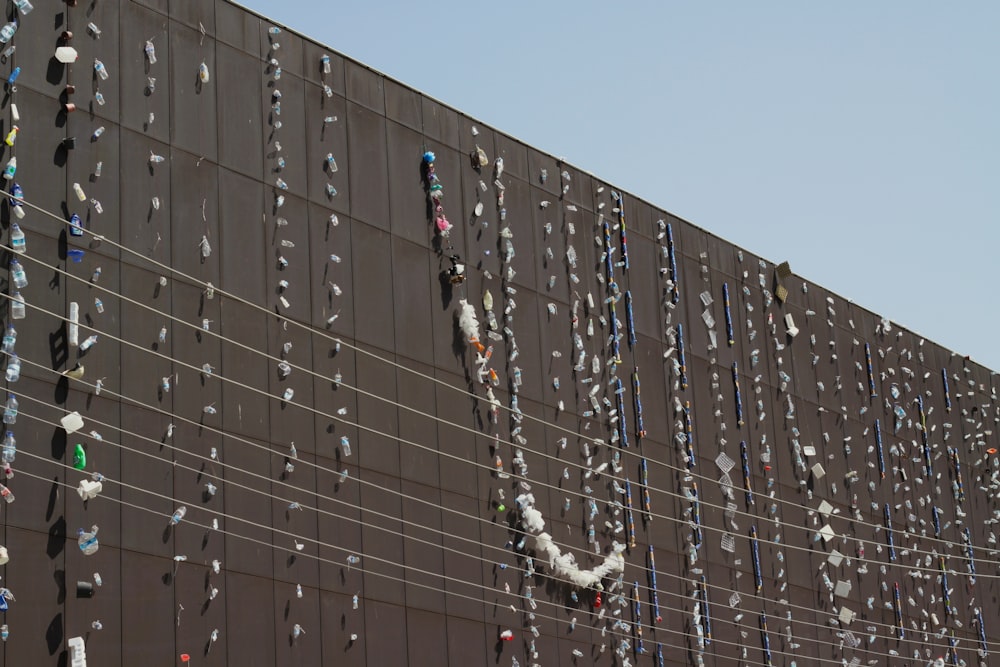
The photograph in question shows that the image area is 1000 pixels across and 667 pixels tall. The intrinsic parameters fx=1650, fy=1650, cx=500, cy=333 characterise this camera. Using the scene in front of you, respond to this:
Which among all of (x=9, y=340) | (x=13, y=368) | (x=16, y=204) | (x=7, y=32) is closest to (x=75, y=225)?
(x=16, y=204)

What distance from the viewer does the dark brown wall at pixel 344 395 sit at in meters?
15.8

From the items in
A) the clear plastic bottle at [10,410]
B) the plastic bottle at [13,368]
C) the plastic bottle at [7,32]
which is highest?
the plastic bottle at [7,32]

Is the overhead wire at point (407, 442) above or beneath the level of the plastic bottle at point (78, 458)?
above

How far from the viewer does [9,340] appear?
1518cm

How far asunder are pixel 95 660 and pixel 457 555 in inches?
207

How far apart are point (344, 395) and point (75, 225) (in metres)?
3.90

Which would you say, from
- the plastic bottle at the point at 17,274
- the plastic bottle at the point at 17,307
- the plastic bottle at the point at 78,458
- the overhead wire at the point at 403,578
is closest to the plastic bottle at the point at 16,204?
the plastic bottle at the point at 17,274

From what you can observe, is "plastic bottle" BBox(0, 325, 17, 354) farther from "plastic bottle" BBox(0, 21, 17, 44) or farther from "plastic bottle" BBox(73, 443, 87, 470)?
"plastic bottle" BBox(0, 21, 17, 44)

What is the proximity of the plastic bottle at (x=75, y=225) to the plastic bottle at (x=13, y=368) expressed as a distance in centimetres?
144

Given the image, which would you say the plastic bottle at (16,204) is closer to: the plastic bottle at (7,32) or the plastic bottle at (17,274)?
the plastic bottle at (17,274)

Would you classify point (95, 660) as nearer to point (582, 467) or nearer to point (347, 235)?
point (347, 235)

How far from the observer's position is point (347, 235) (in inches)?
754

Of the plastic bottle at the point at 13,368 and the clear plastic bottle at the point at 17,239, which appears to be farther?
the clear plastic bottle at the point at 17,239

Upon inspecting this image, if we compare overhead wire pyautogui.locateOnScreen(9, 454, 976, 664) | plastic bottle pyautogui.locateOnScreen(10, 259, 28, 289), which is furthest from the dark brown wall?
plastic bottle pyautogui.locateOnScreen(10, 259, 28, 289)
